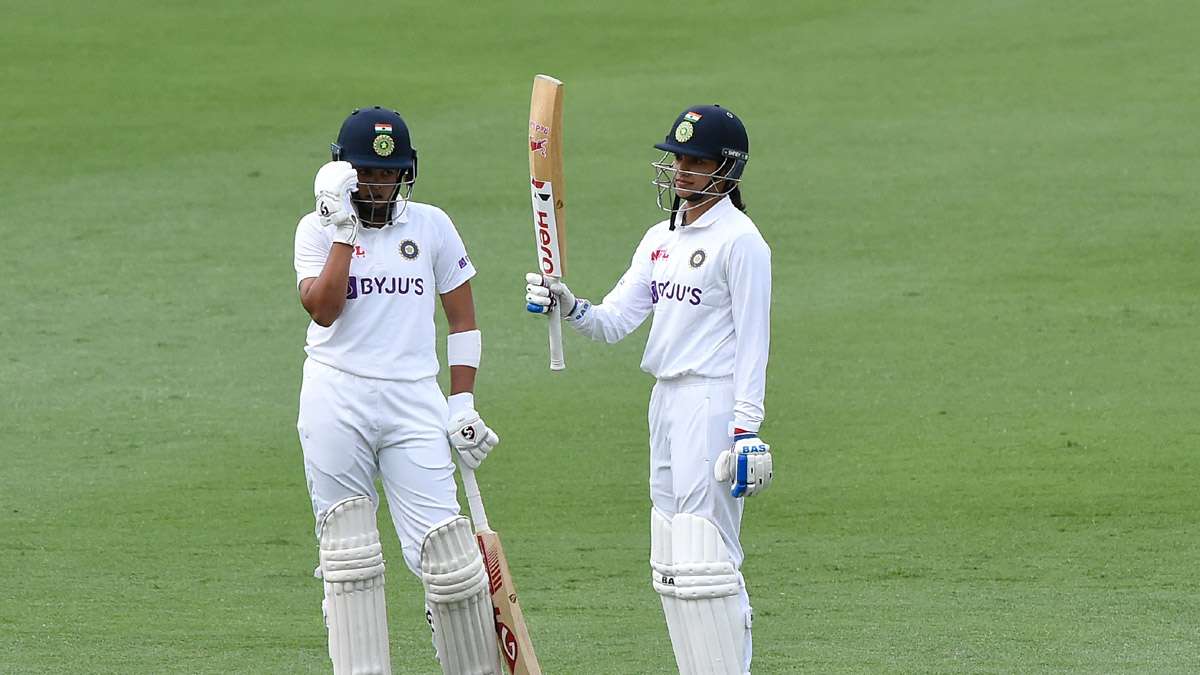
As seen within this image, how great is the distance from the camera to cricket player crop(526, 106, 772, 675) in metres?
5.54

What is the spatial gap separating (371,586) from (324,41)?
714 inches

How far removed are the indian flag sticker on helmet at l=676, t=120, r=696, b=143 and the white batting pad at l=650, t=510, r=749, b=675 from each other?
3.81 feet

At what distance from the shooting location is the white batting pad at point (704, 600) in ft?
18.1

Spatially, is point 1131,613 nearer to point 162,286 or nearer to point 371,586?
point 371,586

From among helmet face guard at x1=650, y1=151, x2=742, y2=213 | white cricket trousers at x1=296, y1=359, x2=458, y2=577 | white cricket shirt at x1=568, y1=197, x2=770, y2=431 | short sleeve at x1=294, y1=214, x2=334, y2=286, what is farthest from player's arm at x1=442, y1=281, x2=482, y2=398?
helmet face guard at x1=650, y1=151, x2=742, y2=213

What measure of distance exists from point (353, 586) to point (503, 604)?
540 mm

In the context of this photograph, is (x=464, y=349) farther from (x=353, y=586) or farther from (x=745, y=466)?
(x=745, y=466)

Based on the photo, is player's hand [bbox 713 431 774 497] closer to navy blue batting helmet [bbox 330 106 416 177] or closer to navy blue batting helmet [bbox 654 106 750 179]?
navy blue batting helmet [bbox 654 106 750 179]

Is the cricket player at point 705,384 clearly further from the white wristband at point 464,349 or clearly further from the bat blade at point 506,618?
the bat blade at point 506,618

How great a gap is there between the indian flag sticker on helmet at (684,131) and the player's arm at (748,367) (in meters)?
0.38

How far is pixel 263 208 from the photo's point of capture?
16.2 metres

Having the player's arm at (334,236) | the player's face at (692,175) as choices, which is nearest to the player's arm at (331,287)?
the player's arm at (334,236)

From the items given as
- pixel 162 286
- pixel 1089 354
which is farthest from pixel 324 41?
pixel 1089 354

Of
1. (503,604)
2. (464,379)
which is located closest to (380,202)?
(464,379)
